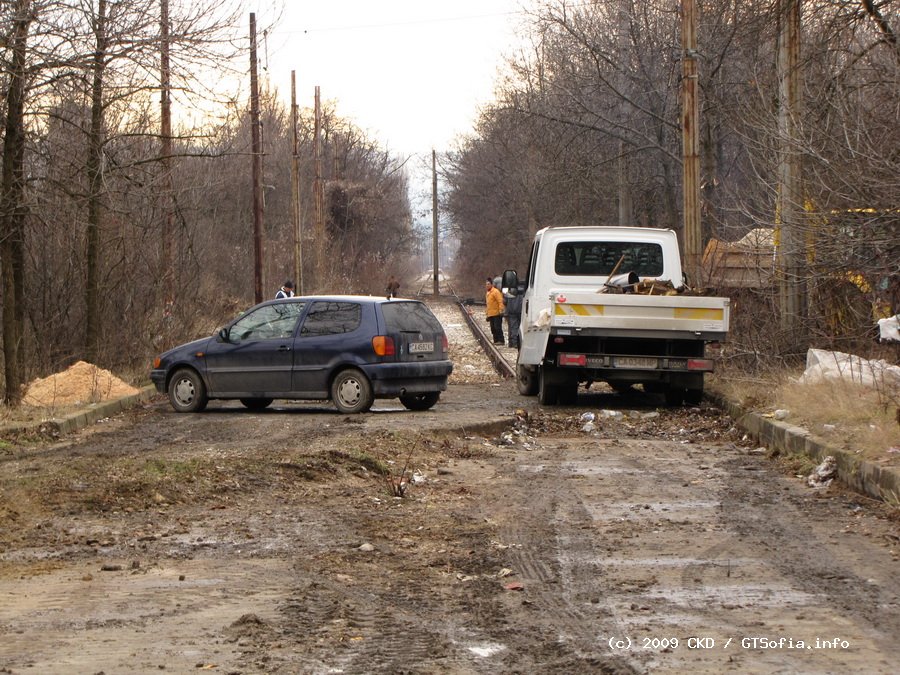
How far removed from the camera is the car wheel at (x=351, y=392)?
15289 millimetres

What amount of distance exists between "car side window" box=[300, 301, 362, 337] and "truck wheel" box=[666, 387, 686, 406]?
4395mm

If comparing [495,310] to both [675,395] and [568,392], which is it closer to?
[568,392]

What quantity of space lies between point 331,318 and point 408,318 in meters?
1.03

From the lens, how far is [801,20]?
16.3 metres

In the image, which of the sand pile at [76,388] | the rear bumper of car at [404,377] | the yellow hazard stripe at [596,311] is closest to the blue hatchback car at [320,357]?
the rear bumper of car at [404,377]

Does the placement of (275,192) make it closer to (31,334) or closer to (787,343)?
(31,334)

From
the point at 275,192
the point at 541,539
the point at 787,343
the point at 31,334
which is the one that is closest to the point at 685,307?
the point at 787,343

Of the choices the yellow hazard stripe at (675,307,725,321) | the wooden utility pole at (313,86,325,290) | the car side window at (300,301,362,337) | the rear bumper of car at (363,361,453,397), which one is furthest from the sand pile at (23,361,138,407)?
the wooden utility pole at (313,86,325,290)

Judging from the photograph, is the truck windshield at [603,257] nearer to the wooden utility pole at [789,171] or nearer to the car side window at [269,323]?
the wooden utility pole at [789,171]

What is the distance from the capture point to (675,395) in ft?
52.6

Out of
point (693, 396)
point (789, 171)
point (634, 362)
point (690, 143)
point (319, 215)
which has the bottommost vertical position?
point (693, 396)

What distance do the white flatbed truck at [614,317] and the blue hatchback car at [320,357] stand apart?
1.60 m

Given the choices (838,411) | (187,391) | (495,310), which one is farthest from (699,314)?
(495,310)

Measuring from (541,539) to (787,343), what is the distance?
10.2 m
